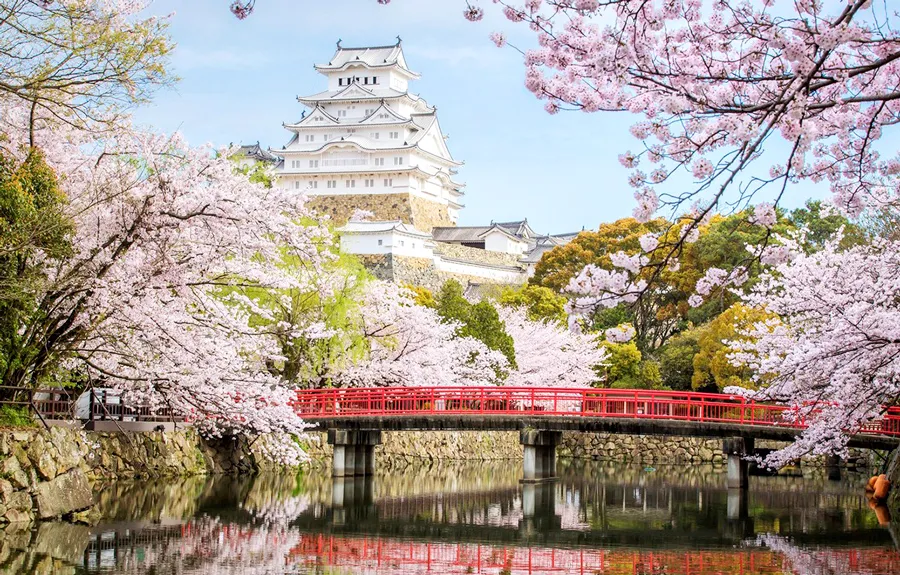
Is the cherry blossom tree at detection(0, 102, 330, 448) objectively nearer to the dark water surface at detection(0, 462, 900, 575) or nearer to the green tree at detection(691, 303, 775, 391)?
the dark water surface at detection(0, 462, 900, 575)

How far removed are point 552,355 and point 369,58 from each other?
32.8 m

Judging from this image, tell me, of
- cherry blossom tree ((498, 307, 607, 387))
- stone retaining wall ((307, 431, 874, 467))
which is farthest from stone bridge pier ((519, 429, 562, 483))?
cherry blossom tree ((498, 307, 607, 387))

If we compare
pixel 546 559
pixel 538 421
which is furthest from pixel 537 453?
pixel 546 559

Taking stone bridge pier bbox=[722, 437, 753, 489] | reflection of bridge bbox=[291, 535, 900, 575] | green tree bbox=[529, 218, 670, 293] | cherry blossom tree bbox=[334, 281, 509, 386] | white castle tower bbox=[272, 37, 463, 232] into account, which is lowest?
reflection of bridge bbox=[291, 535, 900, 575]

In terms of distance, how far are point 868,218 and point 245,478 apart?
18.4 m

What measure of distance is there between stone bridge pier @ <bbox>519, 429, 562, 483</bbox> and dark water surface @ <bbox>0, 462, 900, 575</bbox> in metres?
0.64

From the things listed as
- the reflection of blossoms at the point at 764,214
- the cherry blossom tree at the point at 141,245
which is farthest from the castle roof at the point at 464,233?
the reflection of blossoms at the point at 764,214

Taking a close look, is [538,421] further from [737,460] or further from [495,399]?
[737,460]

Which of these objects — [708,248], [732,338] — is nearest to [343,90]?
[708,248]

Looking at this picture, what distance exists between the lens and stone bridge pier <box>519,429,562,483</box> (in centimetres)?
2553

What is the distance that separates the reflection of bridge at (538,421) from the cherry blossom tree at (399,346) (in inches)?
55.6

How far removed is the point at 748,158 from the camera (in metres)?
6.43

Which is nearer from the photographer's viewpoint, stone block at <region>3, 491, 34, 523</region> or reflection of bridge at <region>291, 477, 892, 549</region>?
stone block at <region>3, 491, 34, 523</region>

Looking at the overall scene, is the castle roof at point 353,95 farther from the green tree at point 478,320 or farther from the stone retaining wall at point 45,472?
the stone retaining wall at point 45,472
